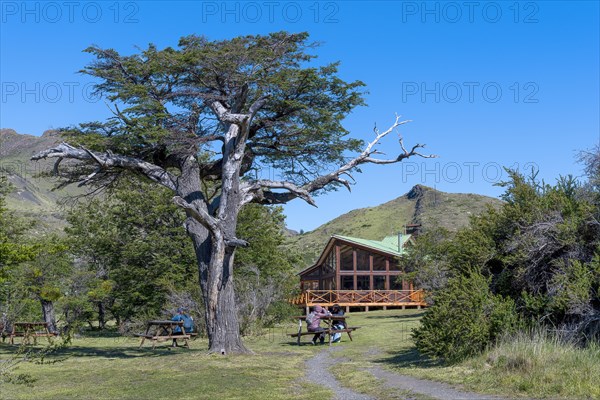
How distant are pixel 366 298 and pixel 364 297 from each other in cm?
31

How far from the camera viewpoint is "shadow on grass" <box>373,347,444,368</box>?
13227 mm

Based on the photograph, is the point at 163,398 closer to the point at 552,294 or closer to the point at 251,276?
the point at 552,294

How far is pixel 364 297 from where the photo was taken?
142ft

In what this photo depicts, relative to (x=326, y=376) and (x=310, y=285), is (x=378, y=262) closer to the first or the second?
(x=310, y=285)

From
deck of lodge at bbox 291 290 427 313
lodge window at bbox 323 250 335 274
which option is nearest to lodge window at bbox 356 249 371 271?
lodge window at bbox 323 250 335 274

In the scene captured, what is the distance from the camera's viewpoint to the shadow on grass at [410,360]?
521 inches

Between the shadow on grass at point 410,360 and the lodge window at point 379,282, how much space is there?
3142 centimetres

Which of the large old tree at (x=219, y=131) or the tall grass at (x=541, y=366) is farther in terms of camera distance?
the large old tree at (x=219, y=131)

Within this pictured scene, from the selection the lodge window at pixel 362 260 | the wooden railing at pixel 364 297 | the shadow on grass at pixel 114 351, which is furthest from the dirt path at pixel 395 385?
the lodge window at pixel 362 260

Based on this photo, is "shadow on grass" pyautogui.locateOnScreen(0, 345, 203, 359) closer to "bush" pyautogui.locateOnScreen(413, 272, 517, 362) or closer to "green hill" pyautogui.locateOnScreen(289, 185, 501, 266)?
"bush" pyautogui.locateOnScreen(413, 272, 517, 362)

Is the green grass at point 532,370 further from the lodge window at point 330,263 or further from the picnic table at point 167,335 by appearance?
the lodge window at point 330,263

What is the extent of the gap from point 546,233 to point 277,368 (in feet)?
20.7

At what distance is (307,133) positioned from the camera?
61.5 feet

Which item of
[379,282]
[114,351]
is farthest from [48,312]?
[379,282]
